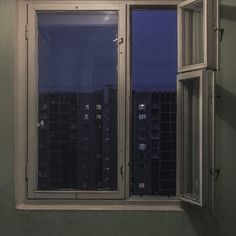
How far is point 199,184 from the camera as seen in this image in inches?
120

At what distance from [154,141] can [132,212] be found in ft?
1.64

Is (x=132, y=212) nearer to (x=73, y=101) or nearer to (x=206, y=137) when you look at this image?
(x=206, y=137)

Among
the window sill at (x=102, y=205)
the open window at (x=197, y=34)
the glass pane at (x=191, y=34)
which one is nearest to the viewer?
the open window at (x=197, y=34)

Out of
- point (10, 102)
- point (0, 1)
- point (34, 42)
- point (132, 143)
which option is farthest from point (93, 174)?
point (0, 1)

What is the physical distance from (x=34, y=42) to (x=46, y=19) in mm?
186

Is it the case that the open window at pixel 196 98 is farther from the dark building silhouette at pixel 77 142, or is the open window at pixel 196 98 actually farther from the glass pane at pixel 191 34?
the dark building silhouette at pixel 77 142

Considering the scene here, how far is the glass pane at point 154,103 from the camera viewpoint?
337cm

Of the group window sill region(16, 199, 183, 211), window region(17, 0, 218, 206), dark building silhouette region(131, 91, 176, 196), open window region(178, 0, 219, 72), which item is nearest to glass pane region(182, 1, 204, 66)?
open window region(178, 0, 219, 72)

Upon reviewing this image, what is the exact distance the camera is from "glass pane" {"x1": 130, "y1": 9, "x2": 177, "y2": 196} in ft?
11.1

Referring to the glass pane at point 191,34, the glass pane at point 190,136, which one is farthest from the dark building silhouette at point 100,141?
the glass pane at point 191,34

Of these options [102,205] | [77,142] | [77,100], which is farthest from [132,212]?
[77,100]

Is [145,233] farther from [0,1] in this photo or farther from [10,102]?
[0,1]

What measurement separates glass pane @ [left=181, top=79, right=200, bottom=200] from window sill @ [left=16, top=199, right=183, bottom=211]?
175 mm

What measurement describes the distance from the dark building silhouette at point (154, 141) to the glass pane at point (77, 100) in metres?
0.16
